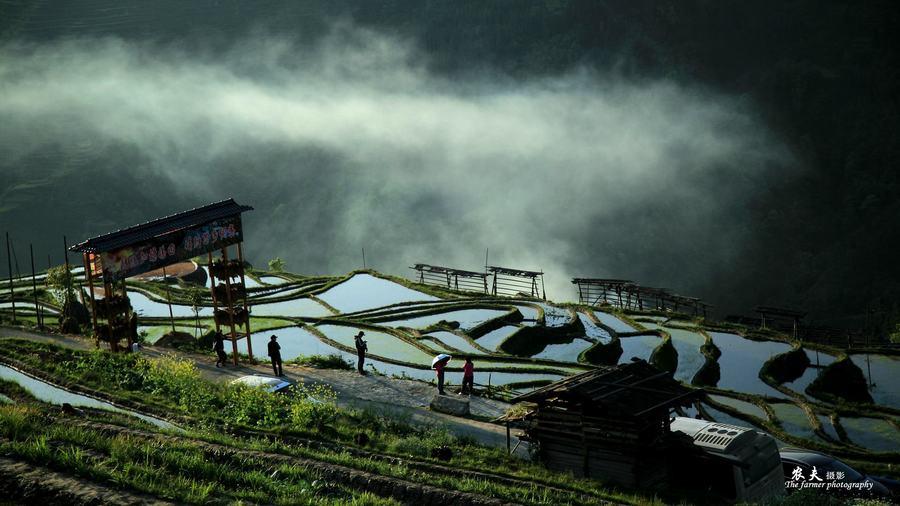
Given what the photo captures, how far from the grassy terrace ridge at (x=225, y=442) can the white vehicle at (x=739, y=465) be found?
2105 mm

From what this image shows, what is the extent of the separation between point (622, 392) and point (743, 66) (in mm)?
94730

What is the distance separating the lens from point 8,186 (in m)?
118

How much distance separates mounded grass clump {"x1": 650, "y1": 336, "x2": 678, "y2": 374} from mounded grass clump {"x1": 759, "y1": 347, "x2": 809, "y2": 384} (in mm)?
3087

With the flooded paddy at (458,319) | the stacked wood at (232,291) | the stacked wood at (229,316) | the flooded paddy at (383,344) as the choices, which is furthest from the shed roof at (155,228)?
the flooded paddy at (458,319)

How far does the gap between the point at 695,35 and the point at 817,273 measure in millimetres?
41946

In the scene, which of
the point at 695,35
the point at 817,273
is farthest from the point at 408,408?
the point at 695,35

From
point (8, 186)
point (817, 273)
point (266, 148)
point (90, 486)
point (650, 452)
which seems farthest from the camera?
point (266, 148)

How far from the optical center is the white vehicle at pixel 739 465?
18891mm

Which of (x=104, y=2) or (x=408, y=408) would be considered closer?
(x=408, y=408)

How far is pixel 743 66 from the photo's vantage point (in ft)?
347

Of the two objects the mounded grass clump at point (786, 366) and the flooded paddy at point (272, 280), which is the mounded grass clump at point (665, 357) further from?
the flooded paddy at point (272, 280)

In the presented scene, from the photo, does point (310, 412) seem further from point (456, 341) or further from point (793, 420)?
point (793, 420)

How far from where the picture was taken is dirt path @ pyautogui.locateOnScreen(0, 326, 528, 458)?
23906mm

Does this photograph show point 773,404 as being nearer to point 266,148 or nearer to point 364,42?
point 266,148
